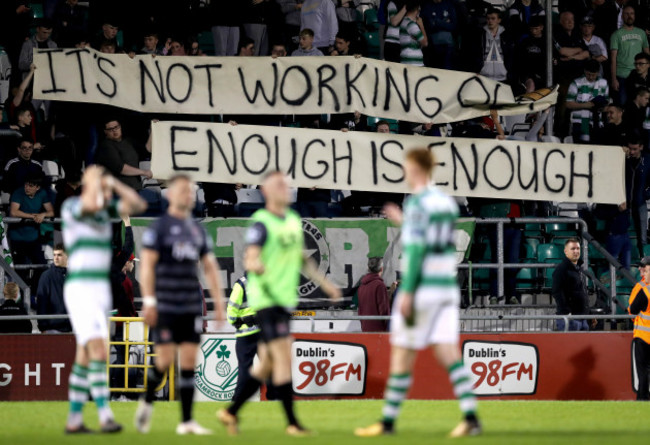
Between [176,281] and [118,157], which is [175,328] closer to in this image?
[176,281]

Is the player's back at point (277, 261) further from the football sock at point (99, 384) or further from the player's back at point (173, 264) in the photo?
the football sock at point (99, 384)

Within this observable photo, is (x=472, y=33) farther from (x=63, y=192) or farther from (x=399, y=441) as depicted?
(x=399, y=441)

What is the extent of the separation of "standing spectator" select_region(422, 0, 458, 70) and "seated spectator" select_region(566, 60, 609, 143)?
2.49 m

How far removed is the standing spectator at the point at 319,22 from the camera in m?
21.5

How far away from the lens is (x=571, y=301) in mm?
17812

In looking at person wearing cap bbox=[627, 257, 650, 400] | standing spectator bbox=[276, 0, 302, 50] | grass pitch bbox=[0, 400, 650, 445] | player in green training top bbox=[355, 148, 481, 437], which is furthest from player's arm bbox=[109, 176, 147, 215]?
standing spectator bbox=[276, 0, 302, 50]

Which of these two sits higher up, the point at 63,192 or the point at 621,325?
the point at 63,192

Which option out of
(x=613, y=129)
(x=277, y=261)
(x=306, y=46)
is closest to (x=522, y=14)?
(x=613, y=129)

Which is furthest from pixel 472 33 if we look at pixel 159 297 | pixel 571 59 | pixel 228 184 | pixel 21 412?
pixel 159 297

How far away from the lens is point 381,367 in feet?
56.9

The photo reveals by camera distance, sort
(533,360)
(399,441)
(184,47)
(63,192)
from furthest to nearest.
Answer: (184,47), (63,192), (533,360), (399,441)

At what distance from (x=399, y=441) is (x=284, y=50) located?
11504mm

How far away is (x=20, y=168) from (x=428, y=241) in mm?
11351

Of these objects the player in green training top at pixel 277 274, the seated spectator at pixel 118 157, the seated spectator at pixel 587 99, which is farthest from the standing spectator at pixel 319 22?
the player in green training top at pixel 277 274
